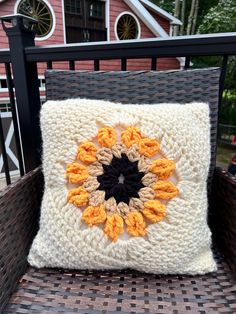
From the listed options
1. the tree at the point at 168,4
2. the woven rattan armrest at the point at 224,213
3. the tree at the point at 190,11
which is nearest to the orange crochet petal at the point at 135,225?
the woven rattan armrest at the point at 224,213

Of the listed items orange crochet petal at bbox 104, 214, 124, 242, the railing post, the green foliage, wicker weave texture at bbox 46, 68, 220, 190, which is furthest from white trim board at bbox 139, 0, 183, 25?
orange crochet petal at bbox 104, 214, 124, 242

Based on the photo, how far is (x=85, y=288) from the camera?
71 centimetres

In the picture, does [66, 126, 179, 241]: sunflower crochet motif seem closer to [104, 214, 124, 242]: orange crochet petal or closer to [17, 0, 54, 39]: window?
[104, 214, 124, 242]: orange crochet petal

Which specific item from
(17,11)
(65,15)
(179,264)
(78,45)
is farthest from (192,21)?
(179,264)

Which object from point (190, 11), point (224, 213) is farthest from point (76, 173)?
point (190, 11)

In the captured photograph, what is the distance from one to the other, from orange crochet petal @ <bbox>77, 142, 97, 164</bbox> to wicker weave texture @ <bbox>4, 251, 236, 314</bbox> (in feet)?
1.07

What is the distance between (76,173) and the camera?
746 mm

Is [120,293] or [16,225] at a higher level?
[16,225]

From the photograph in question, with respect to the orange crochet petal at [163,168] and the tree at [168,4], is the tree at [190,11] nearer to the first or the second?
the tree at [168,4]

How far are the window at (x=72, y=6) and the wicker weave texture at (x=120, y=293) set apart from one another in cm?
572

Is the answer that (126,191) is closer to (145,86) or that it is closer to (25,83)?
(145,86)

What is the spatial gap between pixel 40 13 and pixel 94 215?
535 cm

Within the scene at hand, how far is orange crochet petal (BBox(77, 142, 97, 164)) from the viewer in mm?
742

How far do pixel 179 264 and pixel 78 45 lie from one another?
2.84ft
